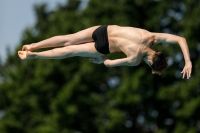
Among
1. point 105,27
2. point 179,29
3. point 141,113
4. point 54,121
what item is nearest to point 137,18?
point 179,29

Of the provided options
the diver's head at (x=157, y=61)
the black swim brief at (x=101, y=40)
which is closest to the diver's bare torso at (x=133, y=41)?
the black swim brief at (x=101, y=40)

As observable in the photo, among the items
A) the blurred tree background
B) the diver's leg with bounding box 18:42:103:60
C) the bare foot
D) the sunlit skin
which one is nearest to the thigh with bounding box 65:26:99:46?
the sunlit skin

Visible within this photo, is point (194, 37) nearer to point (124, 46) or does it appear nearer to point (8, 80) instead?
point (8, 80)

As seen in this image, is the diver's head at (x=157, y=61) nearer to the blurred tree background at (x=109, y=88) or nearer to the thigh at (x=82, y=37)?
the thigh at (x=82, y=37)

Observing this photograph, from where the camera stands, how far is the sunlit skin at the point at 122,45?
14.9 meters

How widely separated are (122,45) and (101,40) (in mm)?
509

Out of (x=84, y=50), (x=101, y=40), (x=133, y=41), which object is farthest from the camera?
(x=84, y=50)

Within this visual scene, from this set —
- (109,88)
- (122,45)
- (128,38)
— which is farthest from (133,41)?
(109,88)

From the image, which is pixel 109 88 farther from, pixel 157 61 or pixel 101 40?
pixel 157 61

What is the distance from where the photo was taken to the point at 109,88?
3891 centimetres

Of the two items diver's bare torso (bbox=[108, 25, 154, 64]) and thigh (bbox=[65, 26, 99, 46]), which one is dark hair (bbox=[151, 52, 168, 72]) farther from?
thigh (bbox=[65, 26, 99, 46])

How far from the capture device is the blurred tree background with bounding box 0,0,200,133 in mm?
35719

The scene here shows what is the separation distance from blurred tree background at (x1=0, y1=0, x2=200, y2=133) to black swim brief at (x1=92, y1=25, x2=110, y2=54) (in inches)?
754

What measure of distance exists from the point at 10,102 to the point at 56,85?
2783 mm
